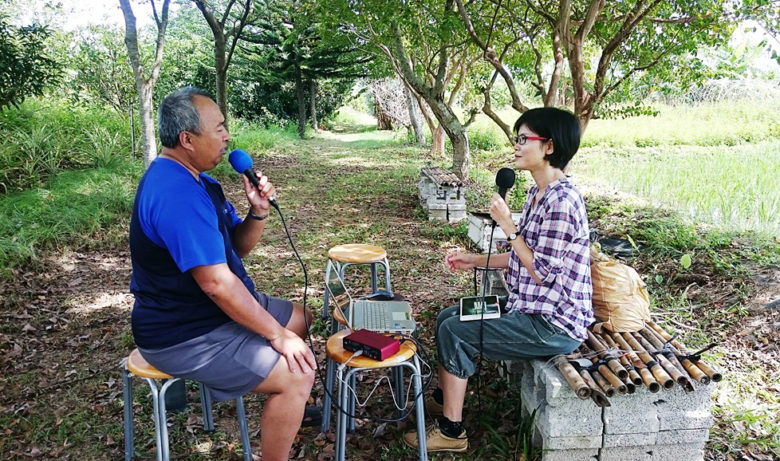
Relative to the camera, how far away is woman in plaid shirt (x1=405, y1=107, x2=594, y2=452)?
2.22m

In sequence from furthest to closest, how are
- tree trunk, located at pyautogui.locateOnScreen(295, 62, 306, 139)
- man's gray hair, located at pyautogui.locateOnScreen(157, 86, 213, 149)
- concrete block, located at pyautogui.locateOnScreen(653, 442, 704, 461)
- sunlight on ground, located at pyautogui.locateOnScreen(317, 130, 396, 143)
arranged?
sunlight on ground, located at pyautogui.locateOnScreen(317, 130, 396, 143)
tree trunk, located at pyautogui.locateOnScreen(295, 62, 306, 139)
concrete block, located at pyautogui.locateOnScreen(653, 442, 704, 461)
man's gray hair, located at pyautogui.locateOnScreen(157, 86, 213, 149)

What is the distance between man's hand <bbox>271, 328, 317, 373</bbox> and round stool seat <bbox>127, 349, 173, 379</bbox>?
46 centimetres

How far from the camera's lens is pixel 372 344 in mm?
2062

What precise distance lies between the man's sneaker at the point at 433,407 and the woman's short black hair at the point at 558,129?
143 cm

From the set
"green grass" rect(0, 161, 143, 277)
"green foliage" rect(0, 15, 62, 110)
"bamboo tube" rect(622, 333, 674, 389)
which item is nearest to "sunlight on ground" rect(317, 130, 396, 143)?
"green foliage" rect(0, 15, 62, 110)

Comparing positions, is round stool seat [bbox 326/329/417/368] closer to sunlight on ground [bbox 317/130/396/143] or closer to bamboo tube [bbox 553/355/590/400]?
bamboo tube [bbox 553/355/590/400]

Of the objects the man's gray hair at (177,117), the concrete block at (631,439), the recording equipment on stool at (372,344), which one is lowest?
the concrete block at (631,439)

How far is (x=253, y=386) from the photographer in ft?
6.59

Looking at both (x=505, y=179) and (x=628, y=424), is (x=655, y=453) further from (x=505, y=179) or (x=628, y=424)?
(x=505, y=179)

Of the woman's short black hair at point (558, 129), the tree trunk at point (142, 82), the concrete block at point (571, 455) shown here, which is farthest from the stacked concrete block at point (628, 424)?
the tree trunk at point (142, 82)

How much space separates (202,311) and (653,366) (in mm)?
1926

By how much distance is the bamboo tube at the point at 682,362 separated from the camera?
2.06 metres

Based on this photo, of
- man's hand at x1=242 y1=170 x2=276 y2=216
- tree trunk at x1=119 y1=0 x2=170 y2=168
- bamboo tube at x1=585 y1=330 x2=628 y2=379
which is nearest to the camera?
bamboo tube at x1=585 y1=330 x2=628 y2=379

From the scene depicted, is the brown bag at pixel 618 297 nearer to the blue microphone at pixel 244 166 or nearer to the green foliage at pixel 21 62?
the blue microphone at pixel 244 166
